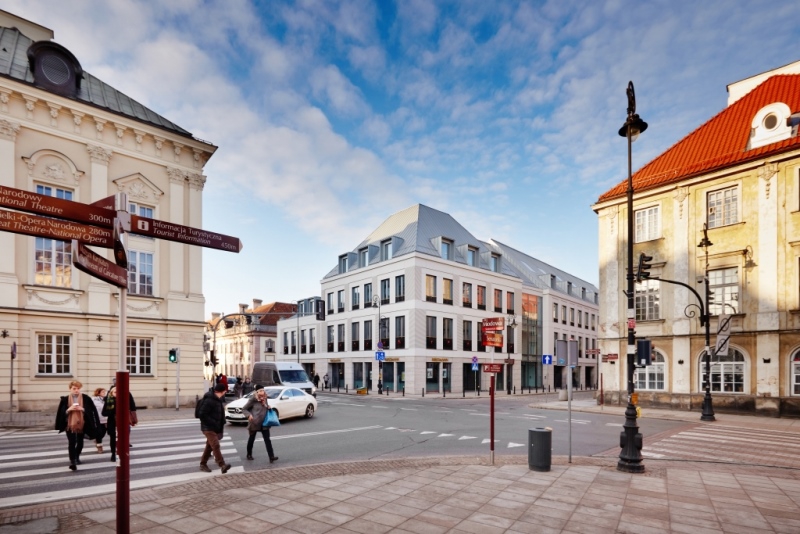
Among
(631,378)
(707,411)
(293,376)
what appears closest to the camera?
(631,378)

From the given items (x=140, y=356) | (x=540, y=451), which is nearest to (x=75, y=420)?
(x=540, y=451)

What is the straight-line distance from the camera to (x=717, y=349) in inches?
794

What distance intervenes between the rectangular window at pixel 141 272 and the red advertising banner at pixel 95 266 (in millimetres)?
20429

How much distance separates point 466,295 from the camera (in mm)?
43906

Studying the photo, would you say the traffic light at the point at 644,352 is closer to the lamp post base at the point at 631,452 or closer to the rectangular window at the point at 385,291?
the lamp post base at the point at 631,452

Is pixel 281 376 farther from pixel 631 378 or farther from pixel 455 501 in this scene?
pixel 455 501


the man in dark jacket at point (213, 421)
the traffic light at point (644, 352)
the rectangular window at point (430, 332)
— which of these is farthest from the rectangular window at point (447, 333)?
the man in dark jacket at point (213, 421)

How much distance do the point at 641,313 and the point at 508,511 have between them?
2375 centimetres

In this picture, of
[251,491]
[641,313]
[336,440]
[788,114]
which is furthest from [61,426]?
[788,114]

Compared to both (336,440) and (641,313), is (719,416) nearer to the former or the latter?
(641,313)

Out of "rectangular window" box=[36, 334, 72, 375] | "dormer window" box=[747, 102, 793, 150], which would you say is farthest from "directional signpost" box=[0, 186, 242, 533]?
"dormer window" box=[747, 102, 793, 150]

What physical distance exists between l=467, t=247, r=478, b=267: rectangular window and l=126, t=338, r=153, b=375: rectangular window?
28.9 m

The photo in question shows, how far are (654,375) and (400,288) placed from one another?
67.7 feet

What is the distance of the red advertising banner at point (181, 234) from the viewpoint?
17.5ft
